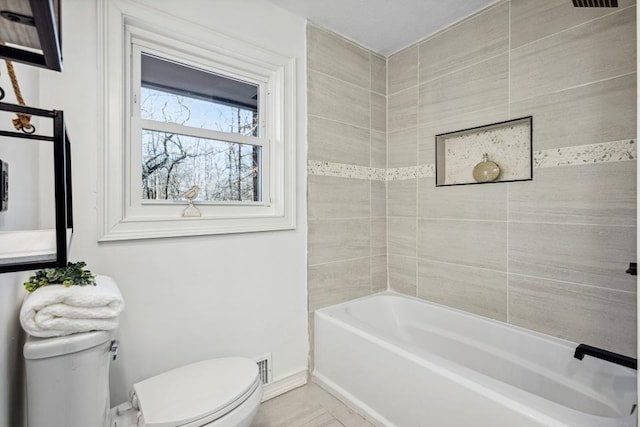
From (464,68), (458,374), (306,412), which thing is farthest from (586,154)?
(306,412)

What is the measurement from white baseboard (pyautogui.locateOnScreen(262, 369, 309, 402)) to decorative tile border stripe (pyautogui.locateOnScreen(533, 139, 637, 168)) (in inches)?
77.6

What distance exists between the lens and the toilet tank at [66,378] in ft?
2.96

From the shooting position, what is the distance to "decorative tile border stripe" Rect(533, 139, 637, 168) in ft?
4.91

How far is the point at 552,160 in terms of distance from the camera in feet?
5.67

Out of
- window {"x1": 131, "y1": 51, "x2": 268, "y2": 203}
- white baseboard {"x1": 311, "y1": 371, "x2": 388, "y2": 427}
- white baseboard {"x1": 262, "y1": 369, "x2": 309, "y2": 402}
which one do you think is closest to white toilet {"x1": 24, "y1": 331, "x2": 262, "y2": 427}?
white baseboard {"x1": 262, "y1": 369, "x2": 309, "y2": 402}

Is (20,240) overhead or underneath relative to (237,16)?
underneath

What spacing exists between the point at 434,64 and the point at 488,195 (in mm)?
1041

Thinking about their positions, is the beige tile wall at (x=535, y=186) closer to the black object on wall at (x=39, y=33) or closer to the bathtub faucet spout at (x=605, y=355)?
the bathtub faucet spout at (x=605, y=355)

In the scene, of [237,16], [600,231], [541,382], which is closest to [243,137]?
[237,16]

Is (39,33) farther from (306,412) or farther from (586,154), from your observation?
(586,154)

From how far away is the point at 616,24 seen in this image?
1.52 m

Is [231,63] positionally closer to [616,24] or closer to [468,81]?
[468,81]

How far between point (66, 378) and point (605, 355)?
2150 millimetres

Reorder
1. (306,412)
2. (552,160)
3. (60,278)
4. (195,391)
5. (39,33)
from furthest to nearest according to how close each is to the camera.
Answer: (306,412) < (552,160) < (195,391) < (60,278) < (39,33)
